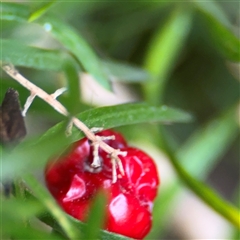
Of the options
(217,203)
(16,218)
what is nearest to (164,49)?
(217,203)

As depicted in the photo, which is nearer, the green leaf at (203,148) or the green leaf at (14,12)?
the green leaf at (14,12)

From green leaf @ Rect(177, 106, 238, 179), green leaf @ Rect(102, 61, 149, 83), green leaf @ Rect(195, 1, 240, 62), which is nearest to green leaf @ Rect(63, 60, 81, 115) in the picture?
green leaf @ Rect(102, 61, 149, 83)

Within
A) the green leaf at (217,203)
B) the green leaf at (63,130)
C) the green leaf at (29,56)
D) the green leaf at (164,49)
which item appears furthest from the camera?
the green leaf at (164,49)

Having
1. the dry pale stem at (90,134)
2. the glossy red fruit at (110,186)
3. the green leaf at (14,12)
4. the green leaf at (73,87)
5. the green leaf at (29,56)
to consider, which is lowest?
the glossy red fruit at (110,186)

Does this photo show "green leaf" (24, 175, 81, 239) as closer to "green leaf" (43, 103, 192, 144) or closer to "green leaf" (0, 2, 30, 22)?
"green leaf" (43, 103, 192, 144)

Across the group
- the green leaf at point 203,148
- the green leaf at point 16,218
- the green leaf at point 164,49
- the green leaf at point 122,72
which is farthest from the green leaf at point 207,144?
the green leaf at point 16,218

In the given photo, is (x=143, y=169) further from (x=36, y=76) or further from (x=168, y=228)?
(x=168, y=228)

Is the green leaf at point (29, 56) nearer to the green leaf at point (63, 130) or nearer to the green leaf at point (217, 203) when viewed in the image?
the green leaf at point (63, 130)
